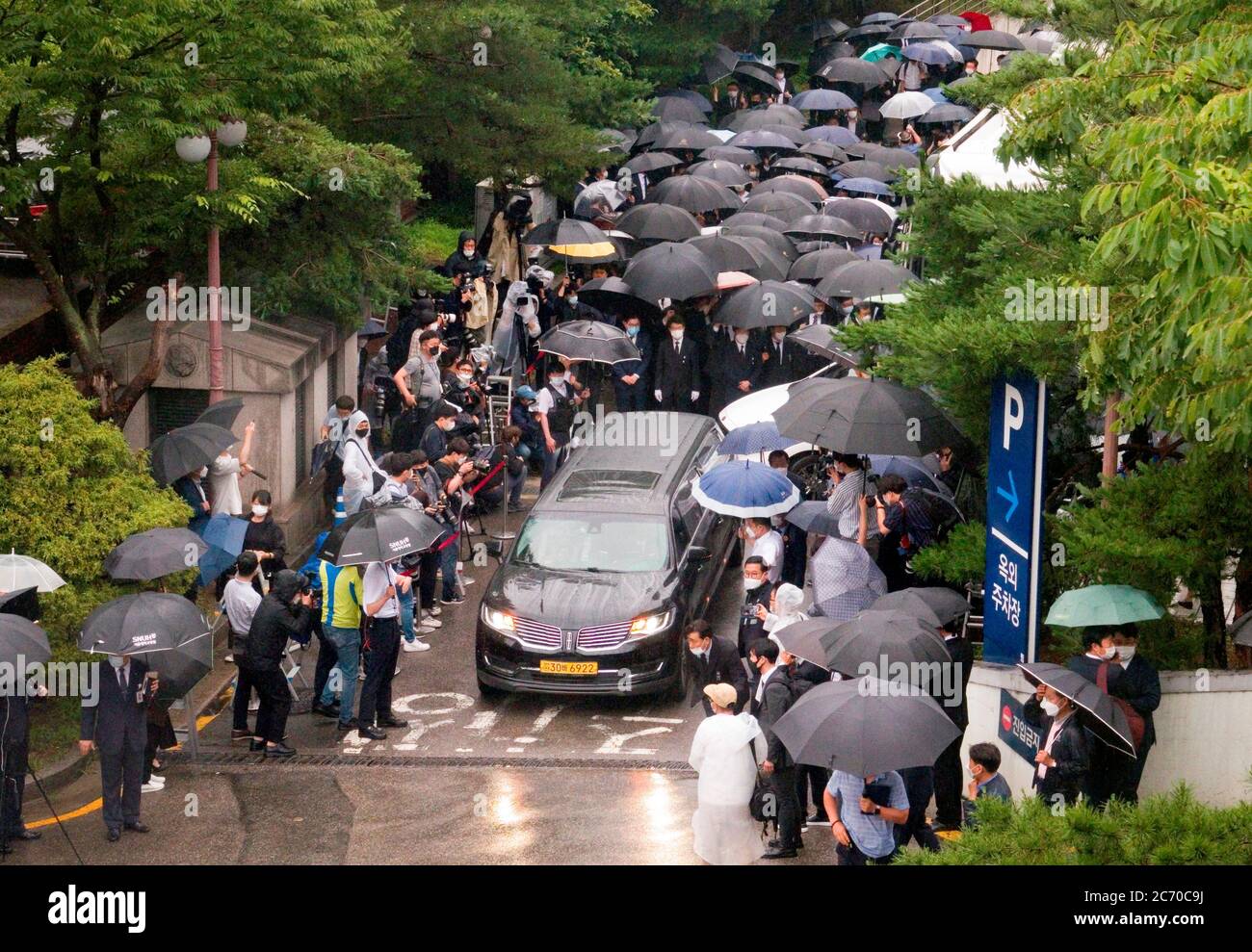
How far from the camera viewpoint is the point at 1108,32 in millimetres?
13602

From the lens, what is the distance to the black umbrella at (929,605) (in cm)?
1134

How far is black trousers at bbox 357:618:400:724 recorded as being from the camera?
13.8 meters

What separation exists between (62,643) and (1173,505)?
8585mm

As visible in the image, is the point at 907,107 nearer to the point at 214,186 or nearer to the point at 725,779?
the point at 214,186

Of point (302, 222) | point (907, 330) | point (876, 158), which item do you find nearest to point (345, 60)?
point (302, 222)

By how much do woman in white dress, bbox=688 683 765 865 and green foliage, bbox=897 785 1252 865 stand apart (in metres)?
2.36

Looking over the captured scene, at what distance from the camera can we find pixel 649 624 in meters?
14.5

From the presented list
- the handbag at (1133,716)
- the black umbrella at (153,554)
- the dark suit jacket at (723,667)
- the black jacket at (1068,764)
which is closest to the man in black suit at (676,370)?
the black umbrella at (153,554)

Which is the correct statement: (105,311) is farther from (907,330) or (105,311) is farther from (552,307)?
(907,330)

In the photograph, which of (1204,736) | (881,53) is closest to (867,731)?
(1204,736)

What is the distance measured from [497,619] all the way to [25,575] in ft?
13.5

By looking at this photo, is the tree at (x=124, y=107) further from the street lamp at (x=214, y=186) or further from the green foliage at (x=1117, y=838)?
the green foliage at (x=1117, y=838)

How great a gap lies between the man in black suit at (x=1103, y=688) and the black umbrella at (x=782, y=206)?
685 inches

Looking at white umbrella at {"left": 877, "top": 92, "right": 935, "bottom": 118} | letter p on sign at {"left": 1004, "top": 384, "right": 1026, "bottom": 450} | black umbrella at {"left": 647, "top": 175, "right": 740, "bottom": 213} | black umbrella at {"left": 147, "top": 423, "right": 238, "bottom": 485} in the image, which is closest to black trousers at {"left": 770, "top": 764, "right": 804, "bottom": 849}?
letter p on sign at {"left": 1004, "top": 384, "right": 1026, "bottom": 450}
